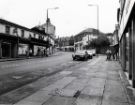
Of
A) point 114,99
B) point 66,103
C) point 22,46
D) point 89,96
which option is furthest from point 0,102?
point 22,46

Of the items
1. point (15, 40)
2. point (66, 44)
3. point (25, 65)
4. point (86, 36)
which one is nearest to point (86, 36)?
point (86, 36)

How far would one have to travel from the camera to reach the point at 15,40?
32344 mm

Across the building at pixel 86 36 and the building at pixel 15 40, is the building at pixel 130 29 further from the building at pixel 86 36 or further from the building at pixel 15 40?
the building at pixel 86 36

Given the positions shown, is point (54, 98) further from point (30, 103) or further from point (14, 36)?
point (14, 36)

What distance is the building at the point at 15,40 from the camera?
29.3 m

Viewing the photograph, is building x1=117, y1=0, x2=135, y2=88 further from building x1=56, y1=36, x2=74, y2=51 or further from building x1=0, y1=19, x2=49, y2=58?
building x1=56, y1=36, x2=74, y2=51

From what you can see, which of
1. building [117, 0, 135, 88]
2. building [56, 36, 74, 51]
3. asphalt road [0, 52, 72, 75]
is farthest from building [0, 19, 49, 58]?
building [56, 36, 74, 51]

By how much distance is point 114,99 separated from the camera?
5973 mm

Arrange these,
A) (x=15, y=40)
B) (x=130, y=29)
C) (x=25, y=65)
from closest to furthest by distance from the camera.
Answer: (x=130, y=29)
(x=25, y=65)
(x=15, y=40)

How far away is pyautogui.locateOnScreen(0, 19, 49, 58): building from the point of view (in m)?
29.3

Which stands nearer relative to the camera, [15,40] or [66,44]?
[15,40]

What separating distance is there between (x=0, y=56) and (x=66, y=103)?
25.1 meters

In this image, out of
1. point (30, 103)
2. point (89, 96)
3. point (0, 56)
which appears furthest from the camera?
point (0, 56)

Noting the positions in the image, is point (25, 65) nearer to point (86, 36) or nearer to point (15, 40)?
point (15, 40)
